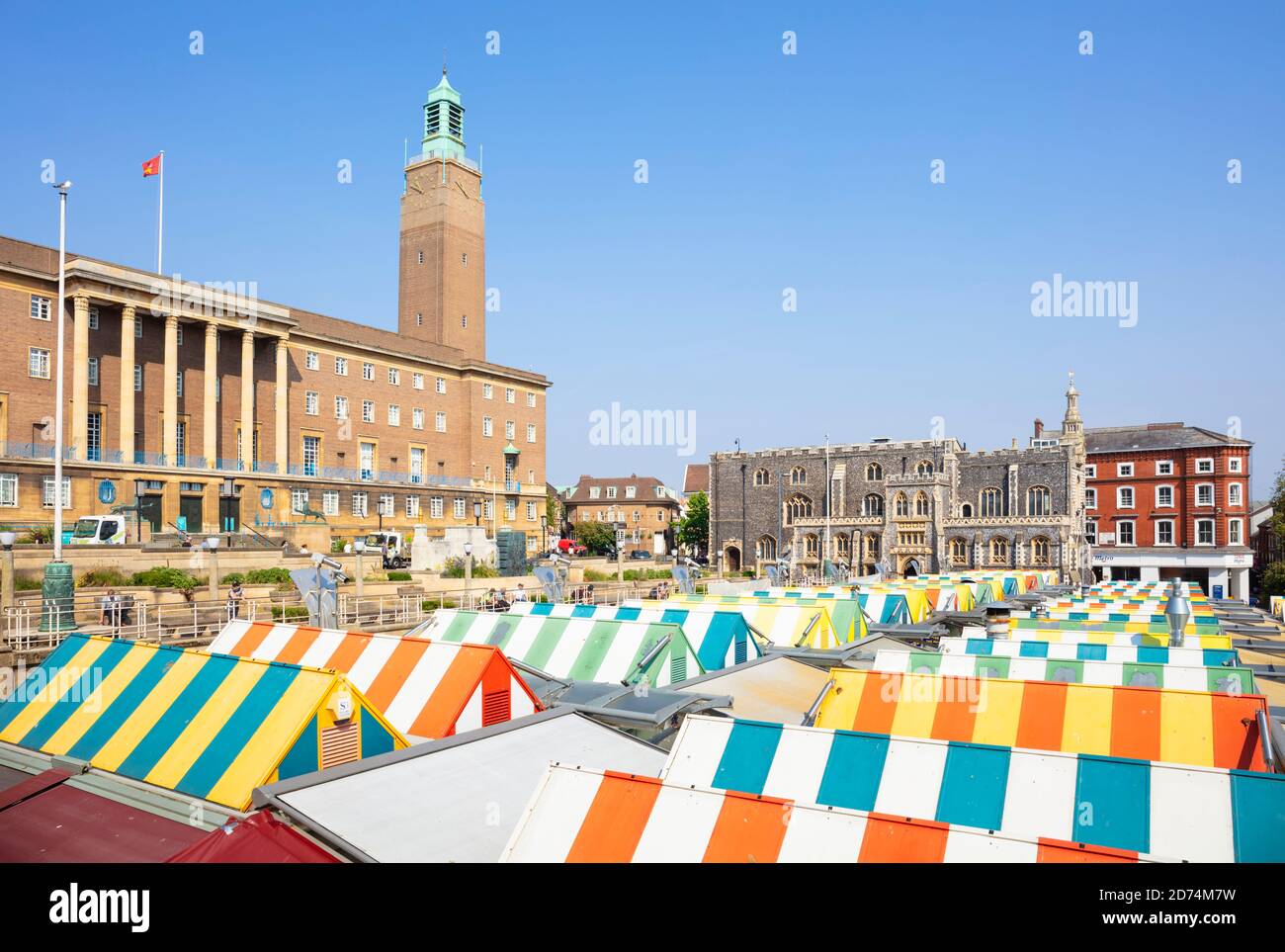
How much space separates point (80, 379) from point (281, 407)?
12.1 meters

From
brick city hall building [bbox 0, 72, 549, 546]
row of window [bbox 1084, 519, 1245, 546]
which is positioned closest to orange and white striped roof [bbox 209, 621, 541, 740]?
brick city hall building [bbox 0, 72, 549, 546]

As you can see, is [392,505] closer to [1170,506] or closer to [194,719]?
[194,719]

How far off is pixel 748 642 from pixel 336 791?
10.0m

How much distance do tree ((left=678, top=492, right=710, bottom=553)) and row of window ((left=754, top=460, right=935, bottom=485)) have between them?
601 inches

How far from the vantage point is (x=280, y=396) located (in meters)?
53.8

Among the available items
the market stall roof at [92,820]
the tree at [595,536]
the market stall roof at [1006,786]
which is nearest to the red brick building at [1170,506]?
the tree at [595,536]

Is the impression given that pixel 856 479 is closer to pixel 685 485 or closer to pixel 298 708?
pixel 685 485

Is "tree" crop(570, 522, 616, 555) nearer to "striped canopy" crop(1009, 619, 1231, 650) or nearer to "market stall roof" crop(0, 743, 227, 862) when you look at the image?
"striped canopy" crop(1009, 619, 1231, 650)

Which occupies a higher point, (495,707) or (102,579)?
(495,707)

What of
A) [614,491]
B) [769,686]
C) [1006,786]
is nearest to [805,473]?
[614,491]

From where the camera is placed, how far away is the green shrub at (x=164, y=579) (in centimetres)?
2915

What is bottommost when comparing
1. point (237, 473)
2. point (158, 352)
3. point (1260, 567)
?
point (1260, 567)
